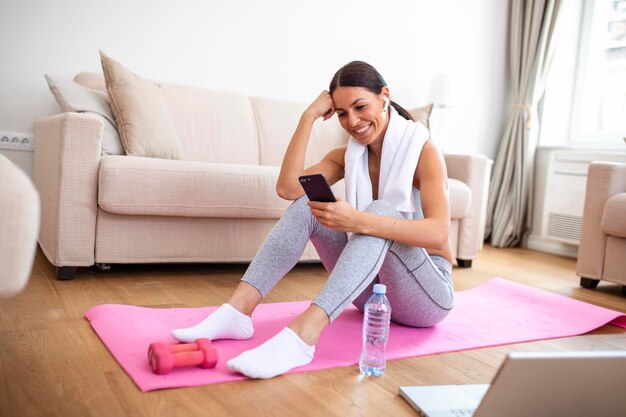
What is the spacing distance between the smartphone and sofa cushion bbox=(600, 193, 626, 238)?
6.03 feet

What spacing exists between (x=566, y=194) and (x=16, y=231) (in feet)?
12.6

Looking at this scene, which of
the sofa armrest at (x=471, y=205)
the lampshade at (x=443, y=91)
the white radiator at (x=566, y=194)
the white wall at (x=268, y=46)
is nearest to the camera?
the white wall at (x=268, y=46)

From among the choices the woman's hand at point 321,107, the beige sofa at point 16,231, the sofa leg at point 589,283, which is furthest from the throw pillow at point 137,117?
the sofa leg at point 589,283

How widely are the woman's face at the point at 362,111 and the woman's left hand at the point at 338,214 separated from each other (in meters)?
0.30

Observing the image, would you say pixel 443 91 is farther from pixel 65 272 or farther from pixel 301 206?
pixel 65 272

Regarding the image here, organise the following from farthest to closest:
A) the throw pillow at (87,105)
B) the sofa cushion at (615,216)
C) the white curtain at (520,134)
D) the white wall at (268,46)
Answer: the white curtain at (520,134) → the white wall at (268,46) → the sofa cushion at (615,216) → the throw pillow at (87,105)

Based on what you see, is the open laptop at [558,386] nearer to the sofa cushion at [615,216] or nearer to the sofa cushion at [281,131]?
the sofa cushion at [615,216]

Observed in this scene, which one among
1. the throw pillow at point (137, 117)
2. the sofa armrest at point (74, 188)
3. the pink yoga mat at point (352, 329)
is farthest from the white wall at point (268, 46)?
the pink yoga mat at point (352, 329)

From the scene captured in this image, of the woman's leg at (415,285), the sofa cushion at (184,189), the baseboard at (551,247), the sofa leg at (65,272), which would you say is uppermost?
the sofa cushion at (184,189)

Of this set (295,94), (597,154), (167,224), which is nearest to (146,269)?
(167,224)

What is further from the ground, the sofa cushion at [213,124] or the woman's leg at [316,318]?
the sofa cushion at [213,124]

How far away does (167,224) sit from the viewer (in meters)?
2.43

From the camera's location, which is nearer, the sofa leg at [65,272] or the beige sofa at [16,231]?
the beige sofa at [16,231]

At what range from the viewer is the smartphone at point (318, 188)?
1426 mm
